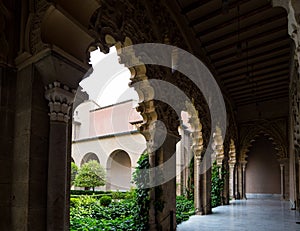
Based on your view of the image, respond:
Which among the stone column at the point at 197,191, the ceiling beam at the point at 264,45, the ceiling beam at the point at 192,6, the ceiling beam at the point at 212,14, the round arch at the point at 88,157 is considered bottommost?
the stone column at the point at 197,191

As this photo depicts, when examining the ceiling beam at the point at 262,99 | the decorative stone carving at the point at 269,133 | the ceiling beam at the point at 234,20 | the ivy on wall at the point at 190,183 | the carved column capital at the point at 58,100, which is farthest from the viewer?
the decorative stone carving at the point at 269,133

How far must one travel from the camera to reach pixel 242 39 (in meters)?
8.15

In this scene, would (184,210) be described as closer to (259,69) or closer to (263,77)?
(259,69)

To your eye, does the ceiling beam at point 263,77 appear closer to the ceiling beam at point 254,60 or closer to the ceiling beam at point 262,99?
the ceiling beam at point 254,60

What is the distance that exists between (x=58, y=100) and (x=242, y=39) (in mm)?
6414

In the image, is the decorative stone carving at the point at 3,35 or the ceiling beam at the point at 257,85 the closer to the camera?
the decorative stone carving at the point at 3,35

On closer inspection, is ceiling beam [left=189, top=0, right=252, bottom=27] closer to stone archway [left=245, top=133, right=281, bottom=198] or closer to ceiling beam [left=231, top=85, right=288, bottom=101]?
ceiling beam [left=231, top=85, right=288, bottom=101]

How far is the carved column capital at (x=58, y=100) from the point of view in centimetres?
300

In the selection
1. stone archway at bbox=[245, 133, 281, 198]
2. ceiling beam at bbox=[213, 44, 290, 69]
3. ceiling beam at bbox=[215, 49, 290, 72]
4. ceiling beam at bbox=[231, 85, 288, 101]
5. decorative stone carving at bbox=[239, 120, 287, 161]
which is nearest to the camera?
ceiling beam at bbox=[213, 44, 290, 69]

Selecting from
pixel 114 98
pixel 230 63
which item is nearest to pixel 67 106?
pixel 230 63

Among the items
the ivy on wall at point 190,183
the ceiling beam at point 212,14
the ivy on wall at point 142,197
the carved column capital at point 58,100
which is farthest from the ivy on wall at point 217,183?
the carved column capital at point 58,100

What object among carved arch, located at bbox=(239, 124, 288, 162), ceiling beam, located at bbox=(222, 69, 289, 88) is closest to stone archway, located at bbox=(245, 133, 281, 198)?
carved arch, located at bbox=(239, 124, 288, 162)

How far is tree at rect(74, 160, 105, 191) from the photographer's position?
1622 centimetres

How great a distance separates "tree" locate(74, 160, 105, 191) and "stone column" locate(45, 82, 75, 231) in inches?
532
